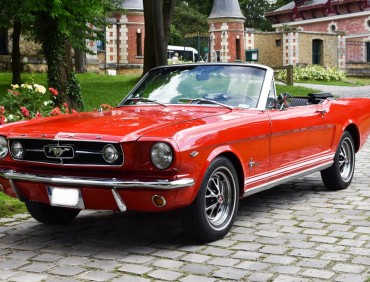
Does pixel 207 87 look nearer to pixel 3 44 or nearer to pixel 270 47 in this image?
pixel 3 44

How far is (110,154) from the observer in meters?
5.45

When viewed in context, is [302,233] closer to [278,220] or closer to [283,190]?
[278,220]

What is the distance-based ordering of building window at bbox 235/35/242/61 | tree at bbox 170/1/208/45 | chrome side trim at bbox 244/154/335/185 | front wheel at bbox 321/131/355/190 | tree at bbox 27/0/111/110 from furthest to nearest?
tree at bbox 170/1/208/45
building window at bbox 235/35/242/61
tree at bbox 27/0/111/110
front wheel at bbox 321/131/355/190
chrome side trim at bbox 244/154/335/185

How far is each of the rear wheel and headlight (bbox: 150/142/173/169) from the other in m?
1.74

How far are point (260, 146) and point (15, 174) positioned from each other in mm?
2266

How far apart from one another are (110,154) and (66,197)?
539 mm

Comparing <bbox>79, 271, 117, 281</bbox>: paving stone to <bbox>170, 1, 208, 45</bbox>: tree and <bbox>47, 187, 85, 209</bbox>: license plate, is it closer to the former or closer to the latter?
<bbox>47, 187, 85, 209</bbox>: license plate

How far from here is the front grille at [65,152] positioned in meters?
5.51

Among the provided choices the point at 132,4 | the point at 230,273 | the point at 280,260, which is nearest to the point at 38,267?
the point at 230,273

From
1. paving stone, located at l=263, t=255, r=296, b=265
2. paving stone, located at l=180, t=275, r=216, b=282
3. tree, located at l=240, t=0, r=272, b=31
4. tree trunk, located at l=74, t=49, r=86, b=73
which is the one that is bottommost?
paving stone, located at l=263, t=255, r=296, b=265

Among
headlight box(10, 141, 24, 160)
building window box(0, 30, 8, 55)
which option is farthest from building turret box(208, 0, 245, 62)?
headlight box(10, 141, 24, 160)

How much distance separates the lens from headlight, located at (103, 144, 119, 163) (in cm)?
543

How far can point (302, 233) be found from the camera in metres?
6.29

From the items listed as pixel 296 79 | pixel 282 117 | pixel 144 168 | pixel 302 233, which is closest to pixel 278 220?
pixel 302 233
